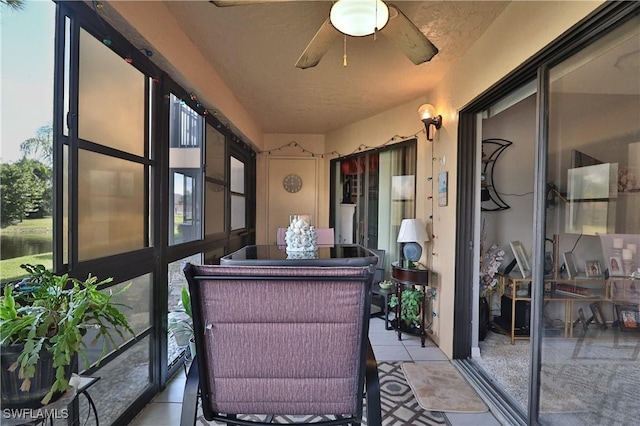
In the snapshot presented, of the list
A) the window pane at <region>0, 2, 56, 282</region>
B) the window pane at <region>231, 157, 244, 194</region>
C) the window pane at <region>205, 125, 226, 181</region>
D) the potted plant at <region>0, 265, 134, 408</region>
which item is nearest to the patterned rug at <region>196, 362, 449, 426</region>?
the potted plant at <region>0, 265, 134, 408</region>

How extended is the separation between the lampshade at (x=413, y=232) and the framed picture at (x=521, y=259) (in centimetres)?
94

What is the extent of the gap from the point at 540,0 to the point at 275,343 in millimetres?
2169

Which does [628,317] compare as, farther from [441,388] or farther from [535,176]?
[441,388]

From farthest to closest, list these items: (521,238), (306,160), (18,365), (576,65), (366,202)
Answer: (306,160), (366,202), (521,238), (576,65), (18,365)

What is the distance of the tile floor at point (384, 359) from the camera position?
192cm

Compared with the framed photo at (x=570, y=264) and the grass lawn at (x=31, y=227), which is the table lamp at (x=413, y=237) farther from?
the grass lawn at (x=31, y=227)

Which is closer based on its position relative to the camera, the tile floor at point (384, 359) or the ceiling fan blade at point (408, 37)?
the ceiling fan blade at point (408, 37)

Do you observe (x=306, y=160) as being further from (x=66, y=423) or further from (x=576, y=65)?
(x=66, y=423)

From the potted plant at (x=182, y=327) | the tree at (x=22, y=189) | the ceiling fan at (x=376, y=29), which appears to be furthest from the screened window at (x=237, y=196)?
the tree at (x=22, y=189)

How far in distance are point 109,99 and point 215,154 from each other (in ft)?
5.56

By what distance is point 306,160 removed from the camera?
5406 mm

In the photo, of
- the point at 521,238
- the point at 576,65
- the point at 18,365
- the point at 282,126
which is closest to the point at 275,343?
the point at 18,365

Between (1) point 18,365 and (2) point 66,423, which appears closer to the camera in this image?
(1) point 18,365

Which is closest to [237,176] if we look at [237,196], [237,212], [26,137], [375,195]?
[237,196]
